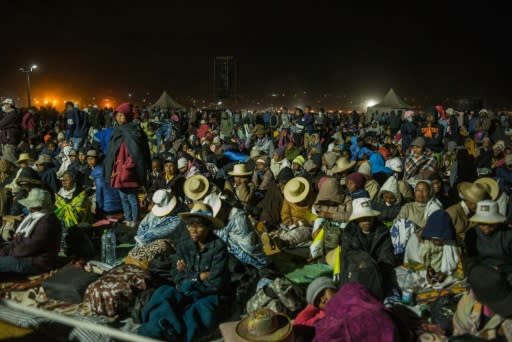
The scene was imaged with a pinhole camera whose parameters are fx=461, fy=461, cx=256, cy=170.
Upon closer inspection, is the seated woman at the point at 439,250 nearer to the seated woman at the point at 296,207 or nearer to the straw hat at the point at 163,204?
the seated woman at the point at 296,207

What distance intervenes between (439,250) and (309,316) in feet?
5.34

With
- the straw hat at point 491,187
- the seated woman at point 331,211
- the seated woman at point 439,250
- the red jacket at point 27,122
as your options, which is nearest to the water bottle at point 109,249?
the seated woman at point 331,211

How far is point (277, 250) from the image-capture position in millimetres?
6199

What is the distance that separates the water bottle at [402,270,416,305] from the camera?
4.33 meters

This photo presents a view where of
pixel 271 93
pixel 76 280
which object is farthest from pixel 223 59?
pixel 271 93

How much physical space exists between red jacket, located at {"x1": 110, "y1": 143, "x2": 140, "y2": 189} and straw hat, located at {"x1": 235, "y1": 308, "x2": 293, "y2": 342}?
11.1 ft

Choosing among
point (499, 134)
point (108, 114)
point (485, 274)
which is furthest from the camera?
point (108, 114)

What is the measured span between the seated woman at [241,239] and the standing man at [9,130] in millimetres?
7013

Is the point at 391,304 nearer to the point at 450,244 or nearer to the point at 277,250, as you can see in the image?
the point at 450,244

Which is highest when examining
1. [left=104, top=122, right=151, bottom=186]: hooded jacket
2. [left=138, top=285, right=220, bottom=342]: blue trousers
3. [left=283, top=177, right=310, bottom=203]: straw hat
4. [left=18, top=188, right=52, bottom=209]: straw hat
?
[left=104, top=122, right=151, bottom=186]: hooded jacket

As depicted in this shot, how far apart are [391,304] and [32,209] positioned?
3.91 metres

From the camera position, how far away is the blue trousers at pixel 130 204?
651 cm

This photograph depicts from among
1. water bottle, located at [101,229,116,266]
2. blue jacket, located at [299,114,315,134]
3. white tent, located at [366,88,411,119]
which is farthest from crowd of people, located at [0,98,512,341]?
white tent, located at [366,88,411,119]

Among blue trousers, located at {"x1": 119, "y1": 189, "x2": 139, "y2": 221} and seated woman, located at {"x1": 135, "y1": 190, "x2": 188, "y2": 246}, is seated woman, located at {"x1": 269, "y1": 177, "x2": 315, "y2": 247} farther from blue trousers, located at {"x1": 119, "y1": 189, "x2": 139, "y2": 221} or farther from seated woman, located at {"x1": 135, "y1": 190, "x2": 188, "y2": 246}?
blue trousers, located at {"x1": 119, "y1": 189, "x2": 139, "y2": 221}
